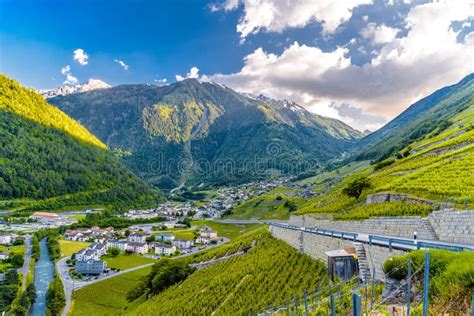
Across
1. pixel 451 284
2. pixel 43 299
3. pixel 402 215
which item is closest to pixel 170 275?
pixel 43 299

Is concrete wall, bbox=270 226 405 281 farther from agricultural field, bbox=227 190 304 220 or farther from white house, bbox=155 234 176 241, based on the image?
agricultural field, bbox=227 190 304 220

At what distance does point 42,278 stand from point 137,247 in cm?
3319

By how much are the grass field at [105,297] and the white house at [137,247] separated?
2449 cm

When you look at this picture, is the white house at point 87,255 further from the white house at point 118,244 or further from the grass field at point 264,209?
the grass field at point 264,209

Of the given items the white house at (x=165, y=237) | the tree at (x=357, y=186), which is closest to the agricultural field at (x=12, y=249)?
the white house at (x=165, y=237)

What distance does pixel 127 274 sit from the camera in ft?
247

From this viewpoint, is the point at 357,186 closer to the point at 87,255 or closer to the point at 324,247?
the point at 324,247

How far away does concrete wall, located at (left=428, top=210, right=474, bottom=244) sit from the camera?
56.1 feet

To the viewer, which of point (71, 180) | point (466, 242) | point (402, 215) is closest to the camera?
point (466, 242)

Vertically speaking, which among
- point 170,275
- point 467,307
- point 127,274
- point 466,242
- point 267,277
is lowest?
point 127,274

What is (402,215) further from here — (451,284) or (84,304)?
(84,304)

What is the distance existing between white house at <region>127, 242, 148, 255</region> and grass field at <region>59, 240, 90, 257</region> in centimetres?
1373

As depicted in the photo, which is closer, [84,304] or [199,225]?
[84,304]

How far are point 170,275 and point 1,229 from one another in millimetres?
91976
